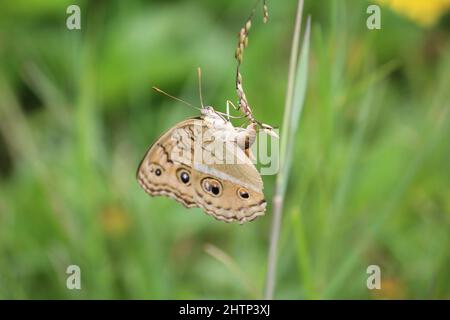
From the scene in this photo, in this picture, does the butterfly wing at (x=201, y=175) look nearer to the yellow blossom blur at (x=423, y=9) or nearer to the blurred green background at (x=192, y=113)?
the blurred green background at (x=192, y=113)

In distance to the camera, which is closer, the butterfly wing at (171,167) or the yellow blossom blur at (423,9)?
the butterfly wing at (171,167)

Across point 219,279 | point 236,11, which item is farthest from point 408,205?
point 236,11

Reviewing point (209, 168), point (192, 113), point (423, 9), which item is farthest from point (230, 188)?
point (423, 9)

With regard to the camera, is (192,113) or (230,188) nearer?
(230,188)

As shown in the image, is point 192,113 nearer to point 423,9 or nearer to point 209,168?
point 423,9

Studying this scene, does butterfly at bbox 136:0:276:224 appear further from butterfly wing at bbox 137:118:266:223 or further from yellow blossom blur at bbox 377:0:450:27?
yellow blossom blur at bbox 377:0:450:27

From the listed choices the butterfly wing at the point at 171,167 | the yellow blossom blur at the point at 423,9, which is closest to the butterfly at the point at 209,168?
the butterfly wing at the point at 171,167

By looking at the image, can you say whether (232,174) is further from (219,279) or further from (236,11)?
(236,11)
